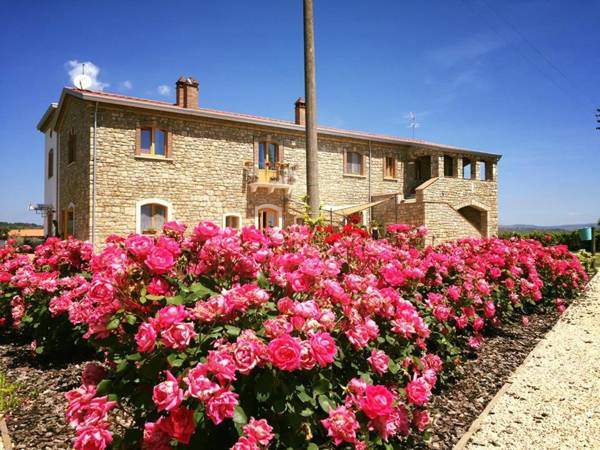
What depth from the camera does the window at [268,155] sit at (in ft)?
54.8

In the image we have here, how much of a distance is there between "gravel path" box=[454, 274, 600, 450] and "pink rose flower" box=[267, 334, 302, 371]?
6.20 ft

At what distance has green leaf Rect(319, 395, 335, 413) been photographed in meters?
1.67

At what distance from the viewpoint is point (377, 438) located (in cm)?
187

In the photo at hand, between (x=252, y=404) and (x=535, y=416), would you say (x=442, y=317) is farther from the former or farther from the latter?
(x=252, y=404)

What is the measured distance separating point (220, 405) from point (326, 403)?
0.54 metres

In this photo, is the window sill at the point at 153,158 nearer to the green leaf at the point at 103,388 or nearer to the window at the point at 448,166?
the green leaf at the point at 103,388

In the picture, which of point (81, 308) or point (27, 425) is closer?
point (81, 308)

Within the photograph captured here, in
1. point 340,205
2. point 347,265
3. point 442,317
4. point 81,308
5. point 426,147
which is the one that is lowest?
point 442,317

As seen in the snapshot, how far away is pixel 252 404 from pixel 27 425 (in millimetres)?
2325

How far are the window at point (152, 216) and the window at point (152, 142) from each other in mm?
1993

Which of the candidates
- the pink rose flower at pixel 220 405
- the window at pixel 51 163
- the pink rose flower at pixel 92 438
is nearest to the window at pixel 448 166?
the window at pixel 51 163

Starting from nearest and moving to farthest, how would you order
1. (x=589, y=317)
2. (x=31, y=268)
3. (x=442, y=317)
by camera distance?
(x=442, y=317) < (x=31, y=268) < (x=589, y=317)

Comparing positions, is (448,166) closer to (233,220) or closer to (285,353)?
(233,220)

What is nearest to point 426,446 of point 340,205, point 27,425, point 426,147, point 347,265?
point 347,265
